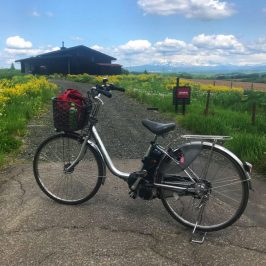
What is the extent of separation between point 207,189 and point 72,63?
2247 inches

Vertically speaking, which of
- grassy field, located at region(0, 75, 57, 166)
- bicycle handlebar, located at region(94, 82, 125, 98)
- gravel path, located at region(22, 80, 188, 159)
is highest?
bicycle handlebar, located at region(94, 82, 125, 98)

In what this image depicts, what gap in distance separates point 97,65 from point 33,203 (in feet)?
184

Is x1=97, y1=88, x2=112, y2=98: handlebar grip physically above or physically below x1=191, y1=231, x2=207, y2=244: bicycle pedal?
above

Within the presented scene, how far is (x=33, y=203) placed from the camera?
505 centimetres

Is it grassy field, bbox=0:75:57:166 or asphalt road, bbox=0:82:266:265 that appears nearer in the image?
asphalt road, bbox=0:82:266:265

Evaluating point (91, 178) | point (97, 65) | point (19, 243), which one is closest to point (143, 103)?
point (91, 178)

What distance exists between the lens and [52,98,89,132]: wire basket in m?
4.48

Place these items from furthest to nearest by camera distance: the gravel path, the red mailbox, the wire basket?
the red mailbox → the gravel path → the wire basket

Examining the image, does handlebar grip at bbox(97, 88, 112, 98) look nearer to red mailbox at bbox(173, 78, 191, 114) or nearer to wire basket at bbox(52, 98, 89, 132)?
wire basket at bbox(52, 98, 89, 132)

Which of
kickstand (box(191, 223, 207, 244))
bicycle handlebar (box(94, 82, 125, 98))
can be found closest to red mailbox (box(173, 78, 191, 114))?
bicycle handlebar (box(94, 82, 125, 98))

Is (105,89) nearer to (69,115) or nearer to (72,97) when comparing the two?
(72,97)

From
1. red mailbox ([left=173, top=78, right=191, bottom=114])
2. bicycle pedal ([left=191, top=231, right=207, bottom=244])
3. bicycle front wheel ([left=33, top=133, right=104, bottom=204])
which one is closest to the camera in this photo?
bicycle pedal ([left=191, top=231, right=207, bottom=244])

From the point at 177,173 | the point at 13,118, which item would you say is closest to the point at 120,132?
the point at 13,118

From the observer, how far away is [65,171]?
5086mm
